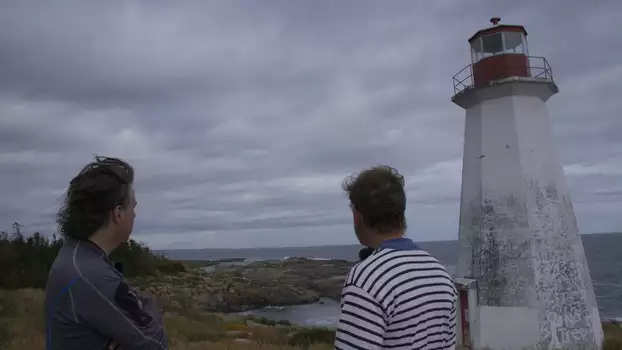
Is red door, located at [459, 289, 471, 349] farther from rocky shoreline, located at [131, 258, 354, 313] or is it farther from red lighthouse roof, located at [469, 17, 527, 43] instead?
rocky shoreline, located at [131, 258, 354, 313]

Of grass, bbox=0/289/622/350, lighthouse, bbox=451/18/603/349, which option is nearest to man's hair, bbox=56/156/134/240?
grass, bbox=0/289/622/350

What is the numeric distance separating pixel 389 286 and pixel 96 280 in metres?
1.00

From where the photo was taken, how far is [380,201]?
78.5 inches

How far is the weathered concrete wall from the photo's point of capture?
32.8 ft

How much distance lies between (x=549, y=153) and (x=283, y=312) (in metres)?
20.5

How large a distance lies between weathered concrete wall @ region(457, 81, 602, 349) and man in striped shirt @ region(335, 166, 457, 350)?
885 centimetres

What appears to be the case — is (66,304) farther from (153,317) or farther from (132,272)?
(132,272)

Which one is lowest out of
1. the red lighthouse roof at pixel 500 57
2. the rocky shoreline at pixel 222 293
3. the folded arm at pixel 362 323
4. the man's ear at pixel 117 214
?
the rocky shoreline at pixel 222 293

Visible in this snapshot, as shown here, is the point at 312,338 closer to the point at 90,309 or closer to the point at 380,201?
the point at 380,201

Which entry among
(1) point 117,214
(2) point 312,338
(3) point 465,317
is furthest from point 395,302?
(3) point 465,317

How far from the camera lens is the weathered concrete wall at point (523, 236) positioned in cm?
1001

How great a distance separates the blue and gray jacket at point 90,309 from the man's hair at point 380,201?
0.92 m

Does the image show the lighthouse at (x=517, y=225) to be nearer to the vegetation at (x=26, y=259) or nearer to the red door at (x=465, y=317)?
the red door at (x=465, y=317)

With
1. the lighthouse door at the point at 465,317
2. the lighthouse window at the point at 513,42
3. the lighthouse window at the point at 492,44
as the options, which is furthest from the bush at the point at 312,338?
the lighthouse window at the point at 513,42
